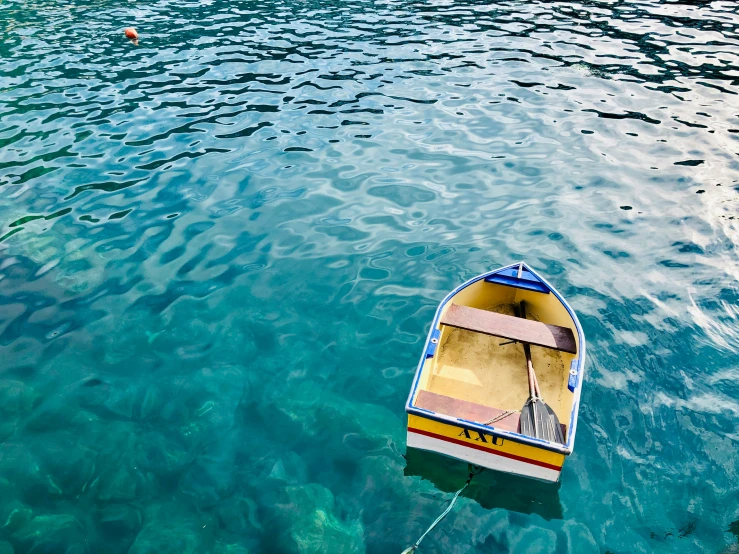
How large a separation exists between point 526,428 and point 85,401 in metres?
7.63

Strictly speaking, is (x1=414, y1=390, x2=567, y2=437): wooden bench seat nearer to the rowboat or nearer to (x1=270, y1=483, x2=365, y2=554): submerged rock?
the rowboat

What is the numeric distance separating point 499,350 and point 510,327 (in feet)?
2.80

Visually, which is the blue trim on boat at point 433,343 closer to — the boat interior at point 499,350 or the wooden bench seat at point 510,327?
the boat interior at point 499,350

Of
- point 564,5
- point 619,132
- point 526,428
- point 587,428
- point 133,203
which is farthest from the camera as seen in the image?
point 564,5

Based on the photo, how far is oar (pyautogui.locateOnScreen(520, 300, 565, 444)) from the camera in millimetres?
7906

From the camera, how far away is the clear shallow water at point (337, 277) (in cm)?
827

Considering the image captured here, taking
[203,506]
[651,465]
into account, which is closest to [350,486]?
[203,506]

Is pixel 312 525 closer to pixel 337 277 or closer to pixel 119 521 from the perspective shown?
pixel 119 521

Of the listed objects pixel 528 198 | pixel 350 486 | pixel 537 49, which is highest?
pixel 537 49

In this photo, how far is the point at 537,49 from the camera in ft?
78.5

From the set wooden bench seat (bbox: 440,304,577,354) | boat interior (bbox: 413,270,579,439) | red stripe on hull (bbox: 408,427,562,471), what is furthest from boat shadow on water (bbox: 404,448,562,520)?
wooden bench seat (bbox: 440,304,577,354)

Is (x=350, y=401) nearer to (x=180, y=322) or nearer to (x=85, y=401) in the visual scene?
(x=180, y=322)

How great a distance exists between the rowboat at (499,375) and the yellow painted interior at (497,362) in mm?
18

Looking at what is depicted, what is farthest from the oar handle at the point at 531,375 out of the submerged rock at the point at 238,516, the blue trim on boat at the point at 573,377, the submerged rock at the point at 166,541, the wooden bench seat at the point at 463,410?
the submerged rock at the point at 166,541
